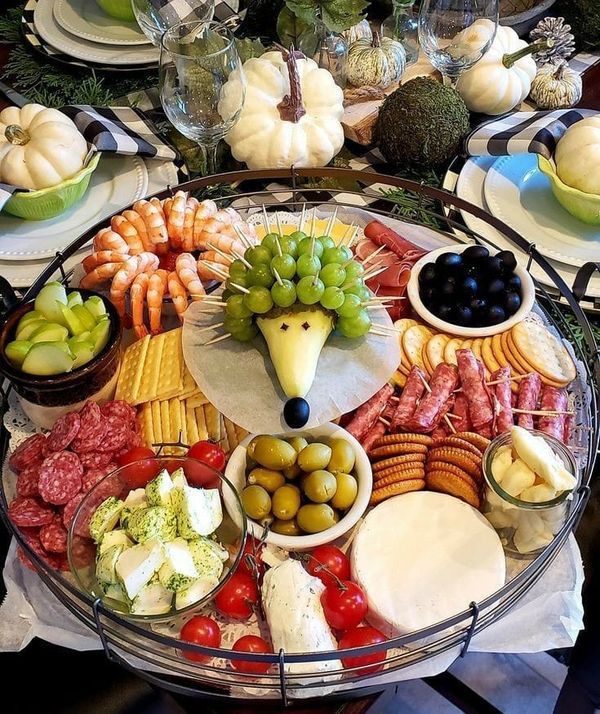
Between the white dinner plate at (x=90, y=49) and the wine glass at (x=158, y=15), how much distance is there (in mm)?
88

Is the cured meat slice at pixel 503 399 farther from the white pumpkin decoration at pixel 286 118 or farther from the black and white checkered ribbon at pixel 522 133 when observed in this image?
the white pumpkin decoration at pixel 286 118

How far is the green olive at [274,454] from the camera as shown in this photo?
1.11 m

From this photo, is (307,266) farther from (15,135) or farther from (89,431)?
(15,135)

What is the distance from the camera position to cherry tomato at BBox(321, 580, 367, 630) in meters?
0.99

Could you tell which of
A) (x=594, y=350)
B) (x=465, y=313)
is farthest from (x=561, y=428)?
(x=465, y=313)

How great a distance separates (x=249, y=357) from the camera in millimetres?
1275

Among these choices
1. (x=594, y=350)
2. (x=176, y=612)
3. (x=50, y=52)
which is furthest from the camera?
(x=50, y=52)

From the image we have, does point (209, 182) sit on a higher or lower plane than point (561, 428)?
higher

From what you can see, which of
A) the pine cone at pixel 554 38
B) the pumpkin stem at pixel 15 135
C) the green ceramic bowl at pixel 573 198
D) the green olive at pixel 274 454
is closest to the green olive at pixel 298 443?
the green olive at pixel 274 454

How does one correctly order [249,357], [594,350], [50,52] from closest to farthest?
[594,350], [249,357], [50,52]

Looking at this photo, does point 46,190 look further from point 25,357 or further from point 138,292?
point 25,357

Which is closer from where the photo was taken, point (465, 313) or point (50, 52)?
point (465, 313)

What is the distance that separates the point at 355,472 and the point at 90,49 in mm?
1473

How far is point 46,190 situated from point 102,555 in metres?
0.82
